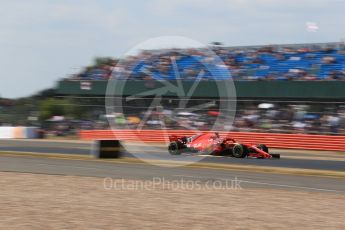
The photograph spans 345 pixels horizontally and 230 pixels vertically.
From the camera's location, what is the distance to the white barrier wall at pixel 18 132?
32.3m

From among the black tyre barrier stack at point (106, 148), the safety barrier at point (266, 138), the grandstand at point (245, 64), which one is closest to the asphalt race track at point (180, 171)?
the black tyre barrier stack at point (106, 148)

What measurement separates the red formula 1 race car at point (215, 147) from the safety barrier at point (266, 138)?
5532 mm

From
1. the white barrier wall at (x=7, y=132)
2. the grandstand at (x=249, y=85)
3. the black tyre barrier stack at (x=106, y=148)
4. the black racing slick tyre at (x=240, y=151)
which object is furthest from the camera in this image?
the white barrier wall at (x=7, y=132)

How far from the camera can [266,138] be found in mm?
24656

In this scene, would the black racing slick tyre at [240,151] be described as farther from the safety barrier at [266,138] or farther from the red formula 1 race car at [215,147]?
the safety barrier at [266,138]

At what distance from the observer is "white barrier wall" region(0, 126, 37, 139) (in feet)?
106

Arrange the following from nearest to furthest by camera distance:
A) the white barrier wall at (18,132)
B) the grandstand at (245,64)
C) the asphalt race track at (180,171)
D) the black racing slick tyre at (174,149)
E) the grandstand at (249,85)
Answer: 1. the asphalt race track at (180,171)
2. the black racing slick tyre at (174,149)
3. the grandstand at (249,85)
4. the grandstand at (245,64)
5. the white barrier wall at (18,132)

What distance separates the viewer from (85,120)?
30438mm

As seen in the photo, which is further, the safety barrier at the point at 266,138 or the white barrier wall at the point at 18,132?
the white barrier wall at the point at 18,132

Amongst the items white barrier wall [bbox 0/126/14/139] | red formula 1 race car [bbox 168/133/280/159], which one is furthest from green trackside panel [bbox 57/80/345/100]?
red formula 1 race car [bbox 168/133/280/159]

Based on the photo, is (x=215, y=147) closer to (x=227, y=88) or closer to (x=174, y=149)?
(x=174, y=149)

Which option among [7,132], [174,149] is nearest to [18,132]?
[7,132]

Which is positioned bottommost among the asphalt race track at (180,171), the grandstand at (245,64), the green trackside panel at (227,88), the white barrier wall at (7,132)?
the asphalt race track at (180,171)

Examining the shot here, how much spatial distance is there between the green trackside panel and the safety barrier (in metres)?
2.63
